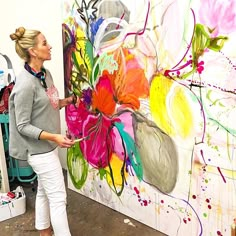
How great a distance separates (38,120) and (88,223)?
91 centimetres

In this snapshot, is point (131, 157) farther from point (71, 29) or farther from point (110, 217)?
point (71, 29)

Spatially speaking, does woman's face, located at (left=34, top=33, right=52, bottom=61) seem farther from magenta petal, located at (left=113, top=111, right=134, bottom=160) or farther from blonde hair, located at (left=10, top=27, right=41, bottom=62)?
magenta petal, located at (left=113, top=111, right=134, bottom=160)

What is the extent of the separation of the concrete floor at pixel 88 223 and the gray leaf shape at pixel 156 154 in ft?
1.17

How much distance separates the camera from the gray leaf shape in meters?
2.25

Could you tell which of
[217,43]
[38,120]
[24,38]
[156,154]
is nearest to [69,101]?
[38,120]

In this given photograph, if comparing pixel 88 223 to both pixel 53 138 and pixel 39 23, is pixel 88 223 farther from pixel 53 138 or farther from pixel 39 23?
pixel 39 23

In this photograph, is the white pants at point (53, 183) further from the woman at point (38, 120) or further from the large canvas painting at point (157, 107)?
the large canvas painting at point (157, 107)

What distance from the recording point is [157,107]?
223 centimetres

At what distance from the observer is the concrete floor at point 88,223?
249 centimetres

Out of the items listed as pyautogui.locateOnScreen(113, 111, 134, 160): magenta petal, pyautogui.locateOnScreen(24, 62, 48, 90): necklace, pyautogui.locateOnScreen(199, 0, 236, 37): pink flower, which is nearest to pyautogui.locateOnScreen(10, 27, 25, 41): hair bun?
pyautogui.locateOnScreen(24, 62, 48, 90): necklace

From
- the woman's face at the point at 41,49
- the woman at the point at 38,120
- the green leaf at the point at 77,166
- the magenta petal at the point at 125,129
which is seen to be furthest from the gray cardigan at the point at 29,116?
the green leaf at the point at 77,166

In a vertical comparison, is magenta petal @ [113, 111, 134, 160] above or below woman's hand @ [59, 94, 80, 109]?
below

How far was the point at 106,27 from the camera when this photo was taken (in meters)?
2.39

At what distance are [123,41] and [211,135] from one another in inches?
31.0
